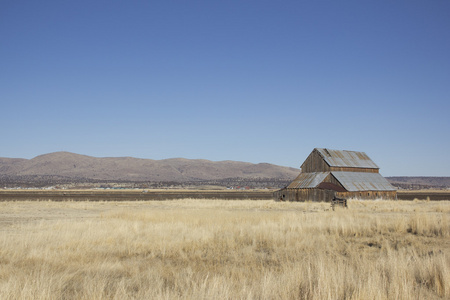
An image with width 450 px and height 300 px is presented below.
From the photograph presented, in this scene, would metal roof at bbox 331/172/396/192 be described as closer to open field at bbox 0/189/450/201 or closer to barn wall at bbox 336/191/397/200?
barn wall at bbox 336/191/397/200

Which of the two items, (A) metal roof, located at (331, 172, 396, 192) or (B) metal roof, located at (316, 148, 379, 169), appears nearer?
(A) metal roof, located at (331, 172, 396, 192)

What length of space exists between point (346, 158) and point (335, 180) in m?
7.43

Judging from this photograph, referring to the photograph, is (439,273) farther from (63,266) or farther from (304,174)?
Result: (304,174)

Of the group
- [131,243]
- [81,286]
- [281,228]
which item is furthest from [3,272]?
[281,228]

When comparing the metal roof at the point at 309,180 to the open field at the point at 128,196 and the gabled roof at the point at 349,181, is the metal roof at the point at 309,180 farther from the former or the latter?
the open field at the point at 128,196

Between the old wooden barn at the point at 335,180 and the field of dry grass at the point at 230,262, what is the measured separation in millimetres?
Result: 32923

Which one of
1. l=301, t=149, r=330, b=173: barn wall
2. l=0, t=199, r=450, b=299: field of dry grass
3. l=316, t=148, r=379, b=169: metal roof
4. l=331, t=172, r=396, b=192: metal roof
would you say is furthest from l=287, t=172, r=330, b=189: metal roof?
l=0, t=199, r=450, b=299: field of dry grass

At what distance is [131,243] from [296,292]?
8159 millimetres

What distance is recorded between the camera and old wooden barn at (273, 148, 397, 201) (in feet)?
171

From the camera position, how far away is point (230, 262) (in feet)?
37.9

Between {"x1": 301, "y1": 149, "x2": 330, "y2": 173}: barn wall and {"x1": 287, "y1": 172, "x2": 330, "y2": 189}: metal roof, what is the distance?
81 centimetres

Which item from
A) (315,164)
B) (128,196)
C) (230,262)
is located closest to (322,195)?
(315,164)

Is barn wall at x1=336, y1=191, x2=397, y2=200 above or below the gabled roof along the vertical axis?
below

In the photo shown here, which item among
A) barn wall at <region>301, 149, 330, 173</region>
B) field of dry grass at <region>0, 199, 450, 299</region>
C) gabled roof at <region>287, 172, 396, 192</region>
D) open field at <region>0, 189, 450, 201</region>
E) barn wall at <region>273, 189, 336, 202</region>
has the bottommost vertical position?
open field at <region>0, 189, 450, 201</region>
